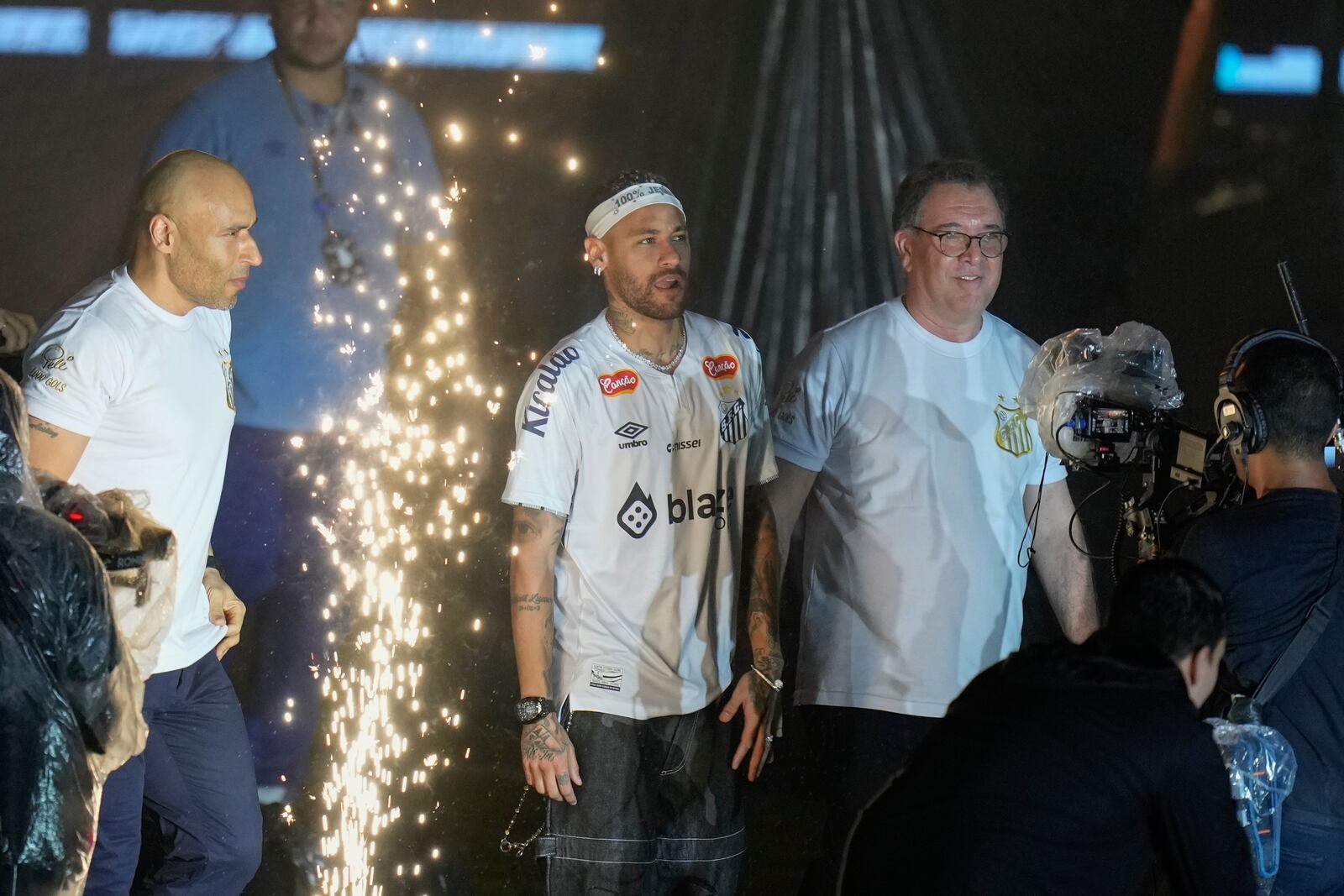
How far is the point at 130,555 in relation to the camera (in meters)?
2.43

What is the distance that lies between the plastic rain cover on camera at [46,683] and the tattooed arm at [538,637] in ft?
3.39

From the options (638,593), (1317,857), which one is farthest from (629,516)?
(1317,857)

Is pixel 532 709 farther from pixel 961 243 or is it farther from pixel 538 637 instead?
pixel 961 243

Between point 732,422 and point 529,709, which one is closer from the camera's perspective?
point 529,709

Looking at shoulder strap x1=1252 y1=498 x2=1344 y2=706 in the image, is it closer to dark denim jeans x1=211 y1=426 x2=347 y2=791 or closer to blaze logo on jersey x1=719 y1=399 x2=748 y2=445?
blaze logo on jersey x1=719 y1=399 x2=748 y2=445

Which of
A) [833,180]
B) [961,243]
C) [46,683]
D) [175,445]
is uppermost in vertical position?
[833,180]

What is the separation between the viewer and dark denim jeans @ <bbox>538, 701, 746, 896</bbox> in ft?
9.80

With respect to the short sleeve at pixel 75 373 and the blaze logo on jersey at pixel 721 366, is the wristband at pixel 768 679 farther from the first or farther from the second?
the short sleeve at pixel 75 373

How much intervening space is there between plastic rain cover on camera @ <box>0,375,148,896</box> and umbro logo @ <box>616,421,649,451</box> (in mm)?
1304

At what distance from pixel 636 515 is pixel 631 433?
0.20 m

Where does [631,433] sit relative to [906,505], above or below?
above

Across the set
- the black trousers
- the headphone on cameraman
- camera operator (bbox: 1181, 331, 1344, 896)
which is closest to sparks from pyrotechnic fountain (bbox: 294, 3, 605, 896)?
the black trousers

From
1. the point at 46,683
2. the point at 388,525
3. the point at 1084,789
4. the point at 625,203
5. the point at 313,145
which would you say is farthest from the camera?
the point at 388,525

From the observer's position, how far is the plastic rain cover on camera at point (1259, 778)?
2277 millimetres
